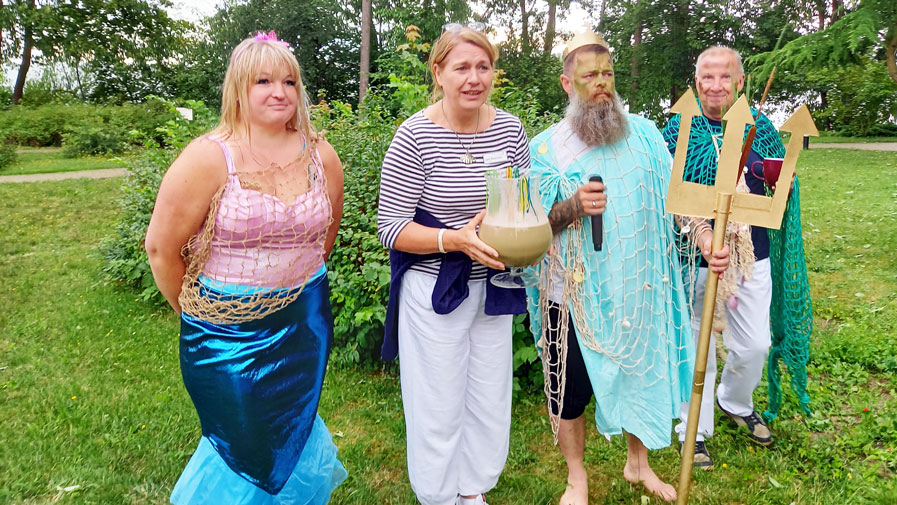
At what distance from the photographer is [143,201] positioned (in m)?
5.47

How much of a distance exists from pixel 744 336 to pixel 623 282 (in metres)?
0.95

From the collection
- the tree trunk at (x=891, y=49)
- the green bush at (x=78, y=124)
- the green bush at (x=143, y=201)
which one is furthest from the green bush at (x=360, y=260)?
the green bush at (x=78, y=124)

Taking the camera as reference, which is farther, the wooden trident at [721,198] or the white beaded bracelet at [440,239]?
the white beaded bracelet at [440,239]

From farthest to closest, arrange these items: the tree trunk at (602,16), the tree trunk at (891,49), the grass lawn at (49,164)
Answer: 1. the tree trunk at (602,16)
2. the grass lawn at (49,164)
3. the tree trunk at (891,49)

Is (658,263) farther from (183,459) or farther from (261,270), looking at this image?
(183,459)

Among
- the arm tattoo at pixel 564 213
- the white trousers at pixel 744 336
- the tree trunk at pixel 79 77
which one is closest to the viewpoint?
the arm tattoo at pixel 564 213

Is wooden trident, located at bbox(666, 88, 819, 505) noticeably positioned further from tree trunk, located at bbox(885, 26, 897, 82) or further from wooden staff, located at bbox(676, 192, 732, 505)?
tree trunk, located at bbox(885, 26, 897, 82)

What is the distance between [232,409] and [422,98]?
274cm

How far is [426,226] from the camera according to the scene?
6.71 ft

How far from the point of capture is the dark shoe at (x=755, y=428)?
3055 mm

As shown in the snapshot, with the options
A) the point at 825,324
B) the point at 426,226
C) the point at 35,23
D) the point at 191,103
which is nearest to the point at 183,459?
the point at 426,226

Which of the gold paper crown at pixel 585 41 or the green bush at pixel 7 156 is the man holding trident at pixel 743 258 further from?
the green bush at pixel 7 156

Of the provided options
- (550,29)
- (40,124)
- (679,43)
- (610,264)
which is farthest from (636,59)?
(610,264)

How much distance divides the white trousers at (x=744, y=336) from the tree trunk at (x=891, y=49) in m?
7.20
